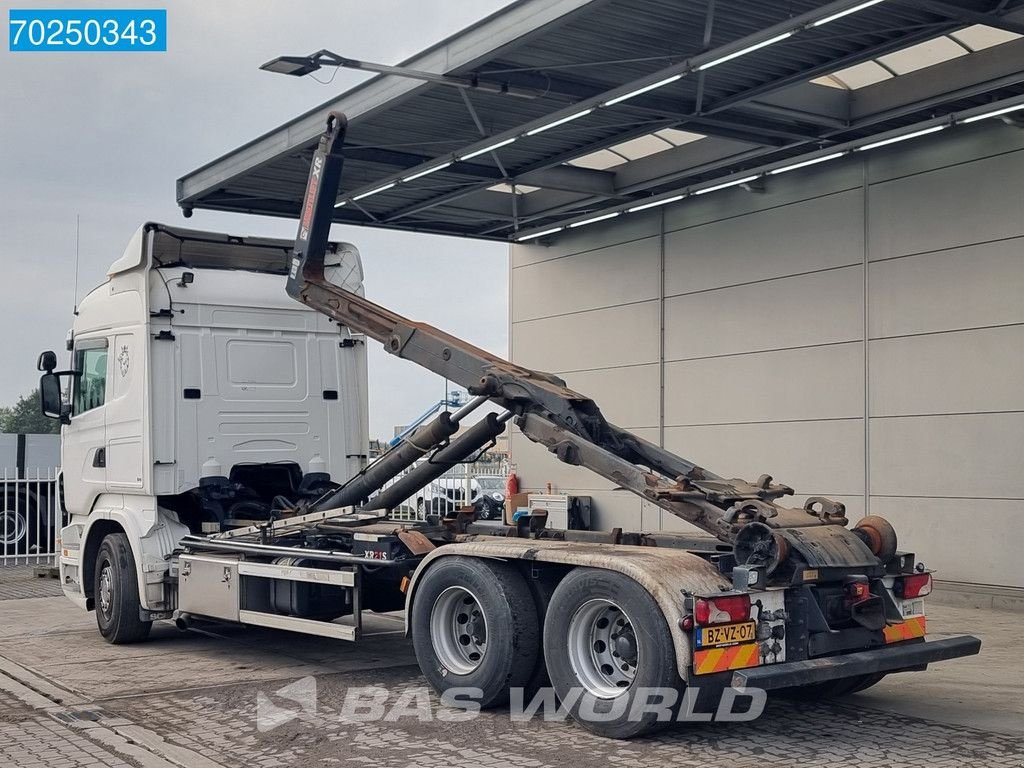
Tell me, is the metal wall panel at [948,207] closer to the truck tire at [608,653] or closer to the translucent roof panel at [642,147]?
the translucent roof panel at [642,147]

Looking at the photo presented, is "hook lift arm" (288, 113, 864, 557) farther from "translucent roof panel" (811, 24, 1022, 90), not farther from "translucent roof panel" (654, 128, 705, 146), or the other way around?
"translucent roof panel" (654, 128, 705, 146)

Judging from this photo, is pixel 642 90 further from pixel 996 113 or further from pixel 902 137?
pixel 996 113

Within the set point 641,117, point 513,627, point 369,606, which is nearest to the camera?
point 513,627


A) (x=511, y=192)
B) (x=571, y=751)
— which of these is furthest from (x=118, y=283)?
(x=511, y=192)

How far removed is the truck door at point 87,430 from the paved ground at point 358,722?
1686 mm

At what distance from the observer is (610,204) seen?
18469 millimetres

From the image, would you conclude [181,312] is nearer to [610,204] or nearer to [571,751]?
[571,751]

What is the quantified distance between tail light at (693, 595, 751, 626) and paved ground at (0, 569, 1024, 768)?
75 centimetres

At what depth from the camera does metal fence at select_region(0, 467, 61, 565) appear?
2002 cm

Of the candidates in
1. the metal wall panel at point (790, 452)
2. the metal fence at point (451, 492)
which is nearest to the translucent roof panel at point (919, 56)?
the metal wall panel at point (790, 452)

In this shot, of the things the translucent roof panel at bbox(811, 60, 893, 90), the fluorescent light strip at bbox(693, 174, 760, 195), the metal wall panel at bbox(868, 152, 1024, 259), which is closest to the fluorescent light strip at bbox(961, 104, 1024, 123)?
the metal wall panel at bbox(868, 152, 1024, 259)

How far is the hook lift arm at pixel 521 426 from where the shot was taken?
25.6 feet

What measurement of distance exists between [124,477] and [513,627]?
5112 mm

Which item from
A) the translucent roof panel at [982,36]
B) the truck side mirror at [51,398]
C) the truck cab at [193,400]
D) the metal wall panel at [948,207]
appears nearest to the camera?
the truck cab at [193,400]
